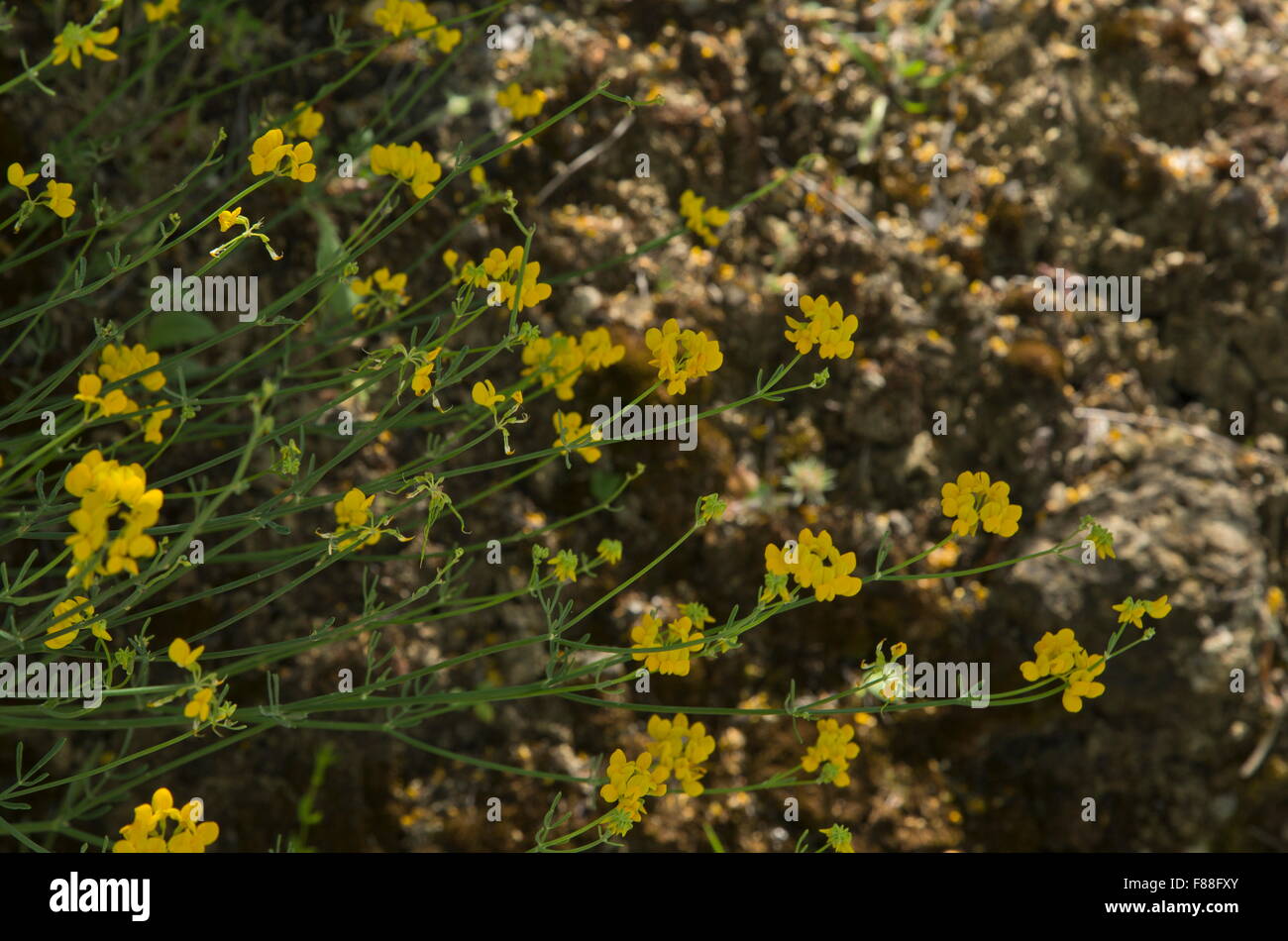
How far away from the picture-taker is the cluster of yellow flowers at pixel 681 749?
4.71 ft

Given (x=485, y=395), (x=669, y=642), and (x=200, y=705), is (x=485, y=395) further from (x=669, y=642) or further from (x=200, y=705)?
(x=200, y=705)

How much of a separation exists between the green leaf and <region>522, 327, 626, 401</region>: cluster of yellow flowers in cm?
100

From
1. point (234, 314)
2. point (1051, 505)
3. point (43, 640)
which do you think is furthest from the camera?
point (1051, 505)

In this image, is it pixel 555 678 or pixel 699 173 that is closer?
pixel 555 678

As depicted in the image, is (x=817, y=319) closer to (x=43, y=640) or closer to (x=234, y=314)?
(x=43, y=640)

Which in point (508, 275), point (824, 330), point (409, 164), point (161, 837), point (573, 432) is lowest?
point (161, 837)

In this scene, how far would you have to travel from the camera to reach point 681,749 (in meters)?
1.48

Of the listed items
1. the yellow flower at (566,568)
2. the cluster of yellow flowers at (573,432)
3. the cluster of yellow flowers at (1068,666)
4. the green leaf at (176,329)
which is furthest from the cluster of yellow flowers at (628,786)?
the green leaf at (176,329)

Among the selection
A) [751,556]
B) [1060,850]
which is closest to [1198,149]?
[751,556]

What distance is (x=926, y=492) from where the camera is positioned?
8.80 feet

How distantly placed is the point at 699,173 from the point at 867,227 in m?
0.47

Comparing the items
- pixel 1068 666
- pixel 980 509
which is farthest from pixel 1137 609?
pixel 980 509

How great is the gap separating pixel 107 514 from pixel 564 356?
2.51ft

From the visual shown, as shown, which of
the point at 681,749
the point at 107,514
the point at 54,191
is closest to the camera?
the point at 107,514
